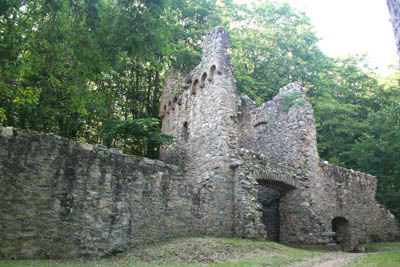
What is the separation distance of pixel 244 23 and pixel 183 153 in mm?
14759

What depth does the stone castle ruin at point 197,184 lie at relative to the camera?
313 inches

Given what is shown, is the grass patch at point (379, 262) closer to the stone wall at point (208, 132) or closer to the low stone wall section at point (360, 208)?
the stone wall at point (208, 132)

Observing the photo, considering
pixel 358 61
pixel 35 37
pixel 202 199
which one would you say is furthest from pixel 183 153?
pixel 358 61

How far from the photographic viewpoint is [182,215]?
10.4m

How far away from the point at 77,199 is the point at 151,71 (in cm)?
1368

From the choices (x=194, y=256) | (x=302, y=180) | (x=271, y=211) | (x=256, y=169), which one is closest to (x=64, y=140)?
(x=194, y=256)

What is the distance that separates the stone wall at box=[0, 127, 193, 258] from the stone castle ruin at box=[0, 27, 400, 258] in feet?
0.08

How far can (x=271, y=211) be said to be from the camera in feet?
49.9

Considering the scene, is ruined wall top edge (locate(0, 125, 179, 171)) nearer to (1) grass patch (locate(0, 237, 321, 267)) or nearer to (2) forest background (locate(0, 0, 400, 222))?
(2) forest background (locate(0, 0, 400, 222))

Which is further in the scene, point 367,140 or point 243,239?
point 367,140

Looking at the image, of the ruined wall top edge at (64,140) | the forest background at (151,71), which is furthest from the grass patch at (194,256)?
the forest background at (151,71)

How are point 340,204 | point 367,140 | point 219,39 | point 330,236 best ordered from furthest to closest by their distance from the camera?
point 367,140, point 340,204, point 219,39, point 330,236

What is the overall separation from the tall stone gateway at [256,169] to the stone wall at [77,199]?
147 centimetres

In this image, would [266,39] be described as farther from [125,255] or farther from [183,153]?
[125,255]
